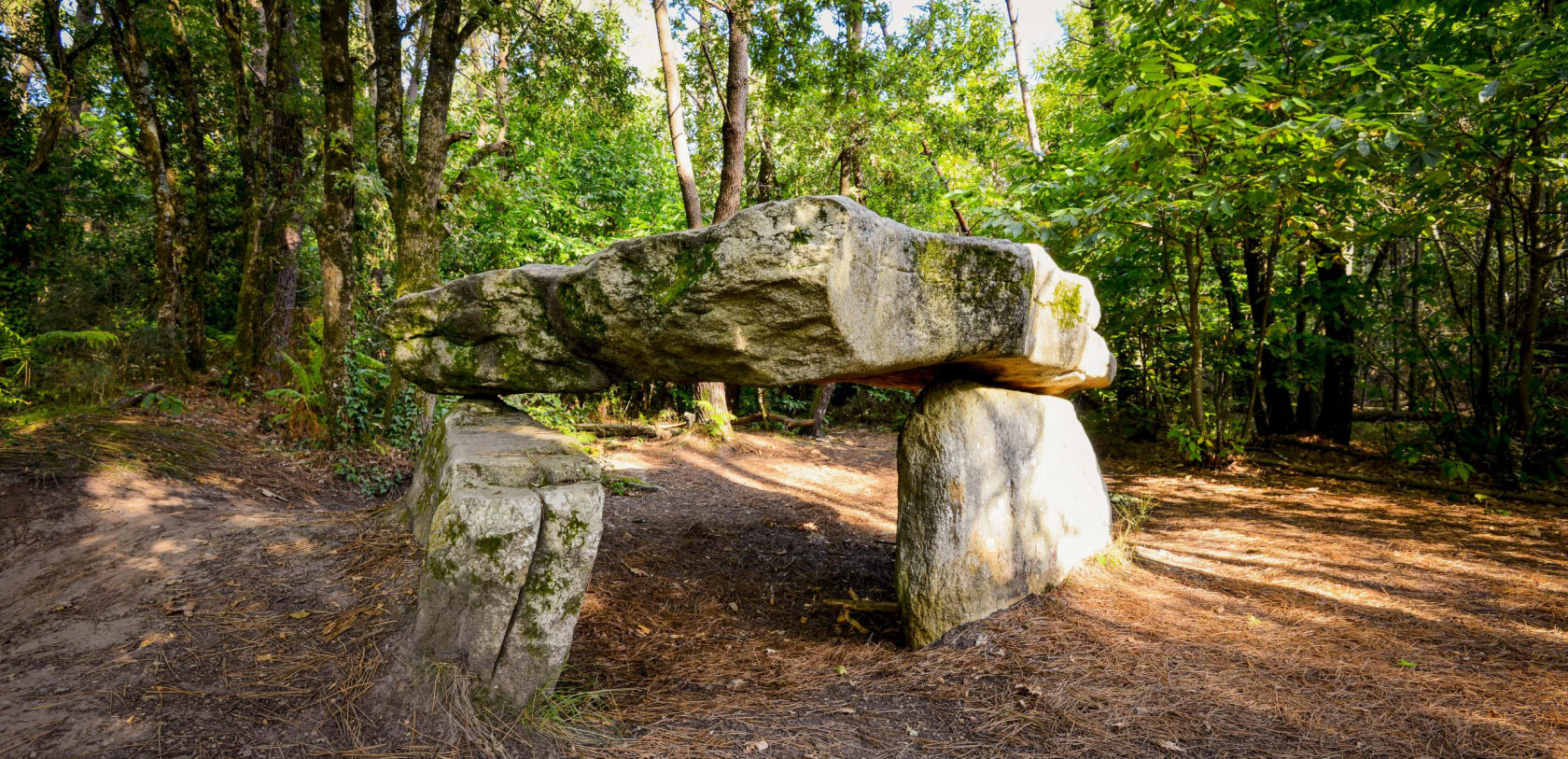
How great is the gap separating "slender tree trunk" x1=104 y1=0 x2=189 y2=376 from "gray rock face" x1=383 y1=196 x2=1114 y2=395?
6098 mm

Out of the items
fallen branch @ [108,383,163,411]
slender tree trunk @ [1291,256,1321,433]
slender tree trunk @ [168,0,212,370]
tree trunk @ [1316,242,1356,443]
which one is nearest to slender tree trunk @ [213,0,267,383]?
slender tree trunk @ [168,0,212,370]

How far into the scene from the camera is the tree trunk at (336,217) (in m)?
5.74

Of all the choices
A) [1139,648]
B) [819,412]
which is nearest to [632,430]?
[819,412]

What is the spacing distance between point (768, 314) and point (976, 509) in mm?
1582

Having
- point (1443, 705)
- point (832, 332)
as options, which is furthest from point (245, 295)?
point (1443, 705)

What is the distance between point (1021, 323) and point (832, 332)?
1.14m

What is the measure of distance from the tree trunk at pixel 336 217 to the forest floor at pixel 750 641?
39.9 inches

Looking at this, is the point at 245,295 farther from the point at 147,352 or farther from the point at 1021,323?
the point at 1021,323

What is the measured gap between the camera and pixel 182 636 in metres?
2.68

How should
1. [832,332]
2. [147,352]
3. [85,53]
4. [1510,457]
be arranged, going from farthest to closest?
1. [85,53]
2. [147,352]
3. [1510,457]
4. [832,332]

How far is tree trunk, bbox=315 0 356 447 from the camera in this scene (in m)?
5.74

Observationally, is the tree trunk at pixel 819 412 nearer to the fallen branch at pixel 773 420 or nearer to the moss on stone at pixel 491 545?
the fallen branch at pixel 773 420

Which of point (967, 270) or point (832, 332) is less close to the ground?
point (967, 270)

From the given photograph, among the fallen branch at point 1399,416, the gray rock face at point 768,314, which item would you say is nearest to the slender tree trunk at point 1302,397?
the fallen branch at point 1399,416
